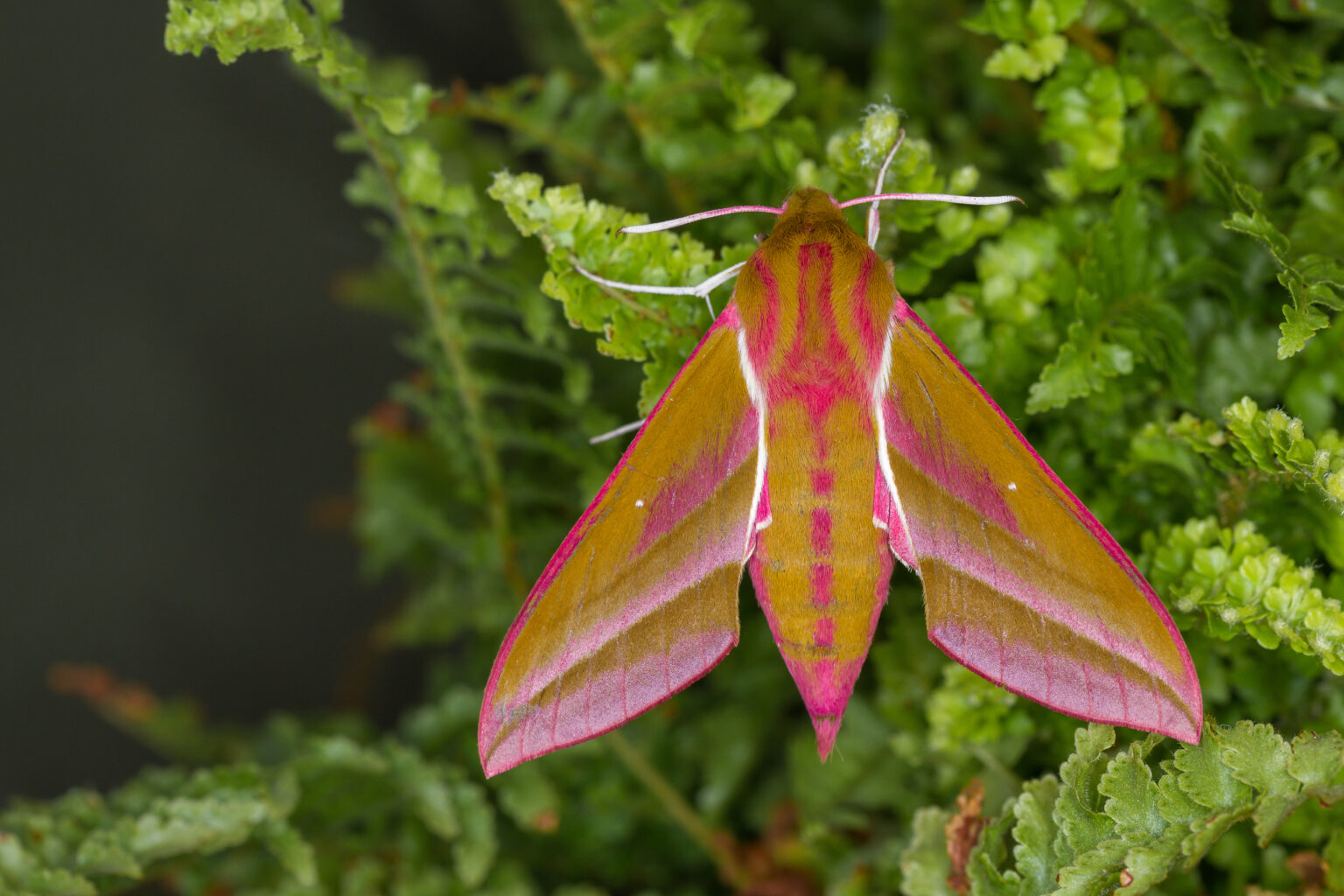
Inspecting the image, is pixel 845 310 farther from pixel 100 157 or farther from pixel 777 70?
pixel 100 157

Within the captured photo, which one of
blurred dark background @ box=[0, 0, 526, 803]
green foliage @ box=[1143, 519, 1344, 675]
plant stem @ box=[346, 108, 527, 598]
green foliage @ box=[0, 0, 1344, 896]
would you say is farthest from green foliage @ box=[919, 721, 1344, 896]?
blurred dark background @ box=[0, 0, 526, 803]

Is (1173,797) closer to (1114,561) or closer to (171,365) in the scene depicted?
(1114,561)

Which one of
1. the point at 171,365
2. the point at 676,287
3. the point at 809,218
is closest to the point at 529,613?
the point at 676,287

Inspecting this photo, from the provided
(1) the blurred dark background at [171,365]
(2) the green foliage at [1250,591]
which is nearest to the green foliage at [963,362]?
(2) the green foliage at [1250,591]

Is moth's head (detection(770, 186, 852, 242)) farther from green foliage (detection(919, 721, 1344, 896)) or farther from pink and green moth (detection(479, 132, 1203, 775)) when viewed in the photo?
green foliage (detection(919, 721, 1344, 896))

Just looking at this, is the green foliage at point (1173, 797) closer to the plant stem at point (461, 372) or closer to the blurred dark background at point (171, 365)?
the plant stem at point (461, 372)

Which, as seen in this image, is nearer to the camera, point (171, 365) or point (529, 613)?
point (529, 613)
